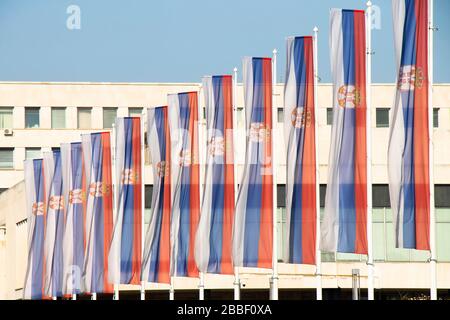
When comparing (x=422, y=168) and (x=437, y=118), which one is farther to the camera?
(x=437, y=118)

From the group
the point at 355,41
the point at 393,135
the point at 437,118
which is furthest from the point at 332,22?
the point at 437,118

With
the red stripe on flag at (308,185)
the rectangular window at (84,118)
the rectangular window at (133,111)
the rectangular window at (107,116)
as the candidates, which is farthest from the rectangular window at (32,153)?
the red stripe on flag at (308,185)

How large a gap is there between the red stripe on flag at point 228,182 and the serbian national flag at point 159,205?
390 centimetres

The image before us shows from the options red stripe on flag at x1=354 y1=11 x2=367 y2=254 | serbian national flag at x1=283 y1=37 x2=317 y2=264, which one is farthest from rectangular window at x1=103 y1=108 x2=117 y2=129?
red stripe on flag at x1=354 y1=11 x2=367 y2=254

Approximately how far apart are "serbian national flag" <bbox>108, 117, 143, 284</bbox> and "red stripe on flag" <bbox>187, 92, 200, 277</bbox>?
4.72m

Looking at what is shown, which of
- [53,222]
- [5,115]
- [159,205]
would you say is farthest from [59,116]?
[159,205]

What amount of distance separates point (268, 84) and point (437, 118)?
4738cm

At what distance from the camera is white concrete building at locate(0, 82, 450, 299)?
64375 mm

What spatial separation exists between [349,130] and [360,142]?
1.79 feet

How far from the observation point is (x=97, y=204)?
60.0 m

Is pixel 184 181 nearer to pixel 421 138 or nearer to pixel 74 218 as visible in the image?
pixel 74 218

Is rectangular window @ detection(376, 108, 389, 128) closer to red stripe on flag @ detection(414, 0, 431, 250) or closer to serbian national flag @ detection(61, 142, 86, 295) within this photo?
serbian national flag @ detection(61, 142, 86, 295)

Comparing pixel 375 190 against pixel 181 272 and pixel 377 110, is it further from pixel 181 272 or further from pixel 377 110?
pixel 377 110

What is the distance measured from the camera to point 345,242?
43.8 metres
